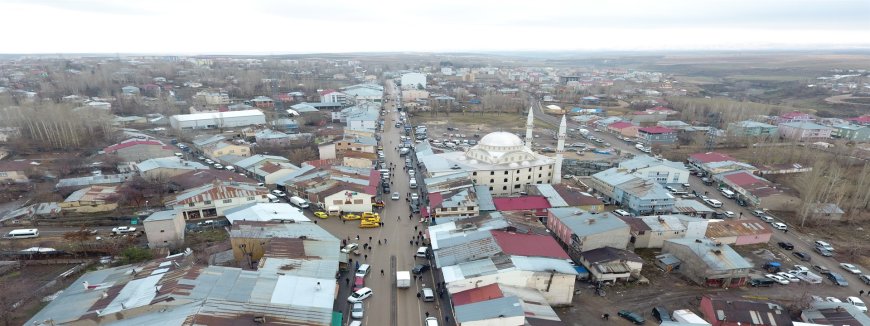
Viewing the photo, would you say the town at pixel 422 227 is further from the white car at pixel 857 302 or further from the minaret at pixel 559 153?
the minaret at pixel 559 153

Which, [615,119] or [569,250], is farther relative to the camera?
[615,119]

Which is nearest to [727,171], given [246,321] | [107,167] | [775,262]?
[775,262]

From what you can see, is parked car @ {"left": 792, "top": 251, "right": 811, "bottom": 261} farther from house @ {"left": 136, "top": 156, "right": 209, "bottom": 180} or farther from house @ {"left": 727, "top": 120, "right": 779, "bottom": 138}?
house @ {"left": 136, "top": 156, "right": 209, "bottom": 180}

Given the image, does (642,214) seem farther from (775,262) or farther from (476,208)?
(476,208)

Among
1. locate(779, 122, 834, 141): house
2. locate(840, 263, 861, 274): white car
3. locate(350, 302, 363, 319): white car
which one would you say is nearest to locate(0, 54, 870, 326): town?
locate(350, 302, 363, 319): white car

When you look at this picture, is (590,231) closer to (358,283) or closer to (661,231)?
(661,231)

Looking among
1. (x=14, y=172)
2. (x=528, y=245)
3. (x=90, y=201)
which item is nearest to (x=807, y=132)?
(x=528, y=245)
